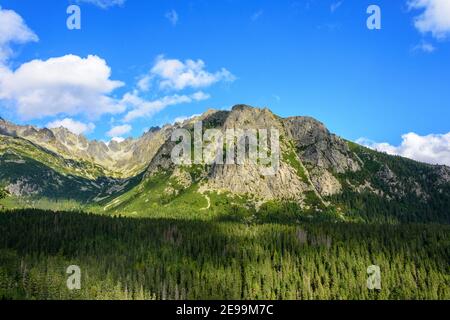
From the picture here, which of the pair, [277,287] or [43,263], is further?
[277,287]

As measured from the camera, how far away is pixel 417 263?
199625 millimetres

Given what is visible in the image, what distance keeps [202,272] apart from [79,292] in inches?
2084

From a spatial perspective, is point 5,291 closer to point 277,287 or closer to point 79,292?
point 79,292
